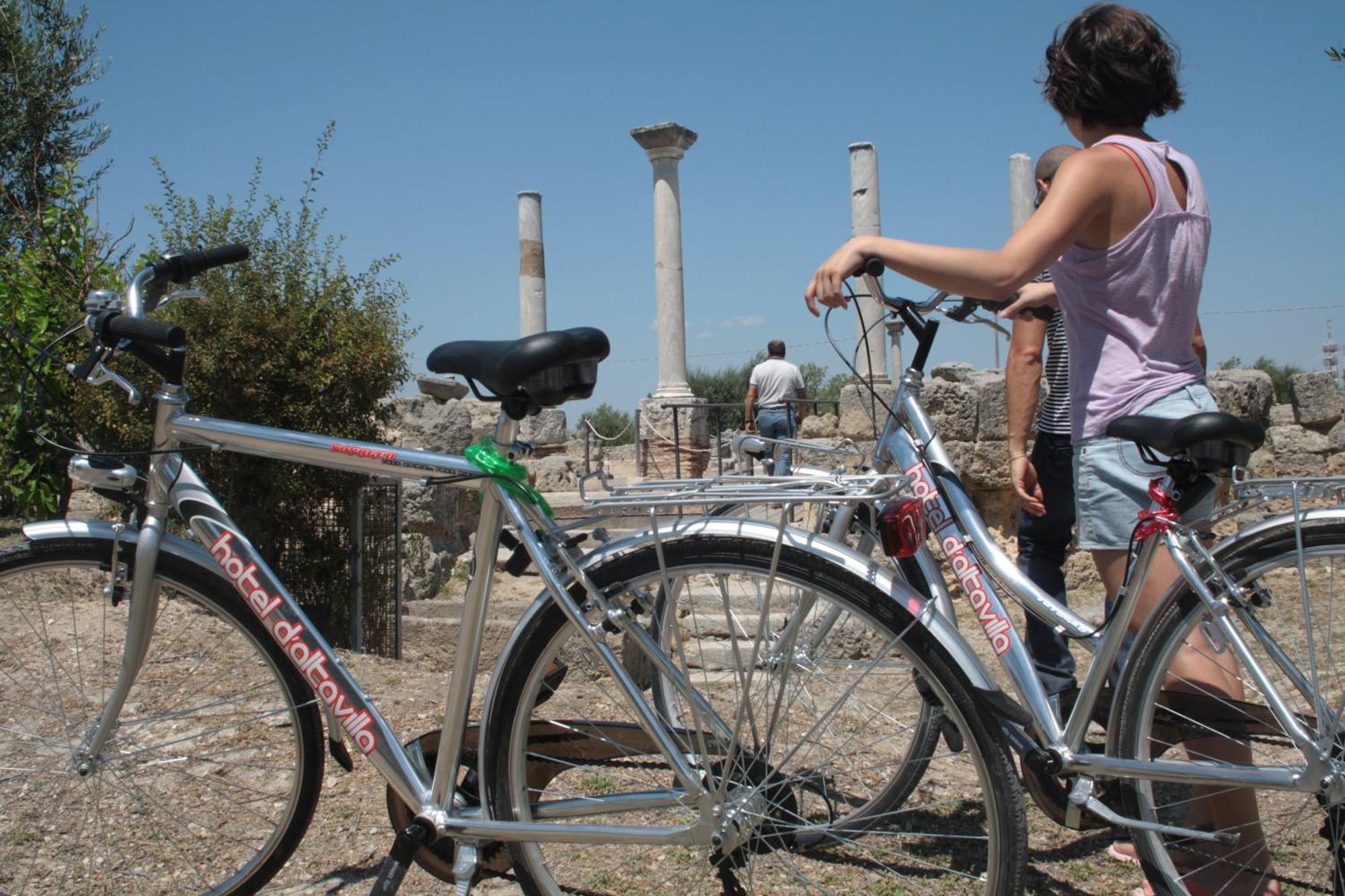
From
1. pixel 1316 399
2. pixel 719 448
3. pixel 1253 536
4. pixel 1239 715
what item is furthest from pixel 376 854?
pixel 1316 399

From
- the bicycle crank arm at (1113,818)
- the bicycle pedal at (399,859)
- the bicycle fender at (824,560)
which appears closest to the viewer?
the bicycle fender at (824,560)

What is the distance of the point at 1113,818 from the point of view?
1.98 m

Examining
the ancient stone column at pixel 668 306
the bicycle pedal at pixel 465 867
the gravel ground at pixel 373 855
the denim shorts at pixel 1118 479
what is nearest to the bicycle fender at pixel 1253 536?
the denim shorts at pixel 1118 479

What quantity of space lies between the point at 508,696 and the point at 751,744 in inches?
19.3

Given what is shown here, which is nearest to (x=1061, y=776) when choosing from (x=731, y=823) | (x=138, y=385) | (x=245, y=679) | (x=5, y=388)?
(x=731, y=823)

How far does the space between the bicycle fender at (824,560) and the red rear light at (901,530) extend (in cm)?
5

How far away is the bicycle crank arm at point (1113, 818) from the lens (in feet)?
6.40

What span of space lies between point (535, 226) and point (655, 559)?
59.5 ft

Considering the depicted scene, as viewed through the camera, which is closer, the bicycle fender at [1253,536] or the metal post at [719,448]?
the bicycle fender at [1253,536]

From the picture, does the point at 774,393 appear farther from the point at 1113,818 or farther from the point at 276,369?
the point at 1113,818

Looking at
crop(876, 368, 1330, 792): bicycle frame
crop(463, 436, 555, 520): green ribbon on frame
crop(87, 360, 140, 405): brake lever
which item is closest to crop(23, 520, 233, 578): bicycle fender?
crop(87, 360, 140, 405): brake lever

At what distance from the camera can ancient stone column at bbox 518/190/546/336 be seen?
1925 centimetres

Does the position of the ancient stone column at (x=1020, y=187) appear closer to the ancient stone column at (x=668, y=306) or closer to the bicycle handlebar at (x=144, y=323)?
the ancient stone column at (x=668, y=306)

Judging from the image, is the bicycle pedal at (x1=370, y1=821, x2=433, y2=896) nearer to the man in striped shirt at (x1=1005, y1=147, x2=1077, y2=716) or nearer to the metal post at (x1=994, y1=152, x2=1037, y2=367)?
the man in striped shirt at (x1=1005, y1=147, x2=1077, y2=716)
